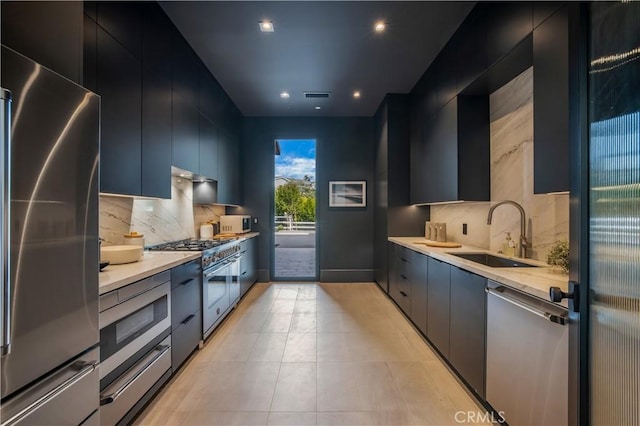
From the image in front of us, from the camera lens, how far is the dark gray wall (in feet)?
17.0

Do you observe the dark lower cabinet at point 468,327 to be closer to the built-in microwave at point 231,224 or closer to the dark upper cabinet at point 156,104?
the dark upper cabinet at point 156,104

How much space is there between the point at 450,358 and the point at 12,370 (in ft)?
8.34

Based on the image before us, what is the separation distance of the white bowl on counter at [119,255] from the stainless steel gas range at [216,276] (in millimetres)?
700

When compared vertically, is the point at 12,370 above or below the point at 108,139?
below

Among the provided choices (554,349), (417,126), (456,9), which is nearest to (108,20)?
(456,9)

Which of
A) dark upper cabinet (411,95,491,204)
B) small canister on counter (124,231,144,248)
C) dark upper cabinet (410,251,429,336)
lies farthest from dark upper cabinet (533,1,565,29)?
small canister on counter (124,231,144,248)

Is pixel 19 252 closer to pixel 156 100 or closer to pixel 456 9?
pixel 156 100

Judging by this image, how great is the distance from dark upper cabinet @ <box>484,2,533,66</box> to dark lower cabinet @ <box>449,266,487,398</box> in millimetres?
1637

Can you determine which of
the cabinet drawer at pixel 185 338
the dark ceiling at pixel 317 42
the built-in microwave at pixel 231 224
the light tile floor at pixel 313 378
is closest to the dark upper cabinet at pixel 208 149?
the dark ceiling at pixel 317 42

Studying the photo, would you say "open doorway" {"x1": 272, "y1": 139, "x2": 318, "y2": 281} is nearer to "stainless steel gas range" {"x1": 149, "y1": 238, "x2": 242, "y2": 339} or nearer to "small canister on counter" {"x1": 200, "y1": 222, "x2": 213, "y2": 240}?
"small canister on counter" {"x1": 200, "y1": 222, "x2": 213, "y2": 240}

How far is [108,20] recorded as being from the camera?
1.80 m

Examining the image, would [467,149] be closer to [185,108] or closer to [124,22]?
[185,108]

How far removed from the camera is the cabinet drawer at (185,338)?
2.12 meters

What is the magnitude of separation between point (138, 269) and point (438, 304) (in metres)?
2.38
